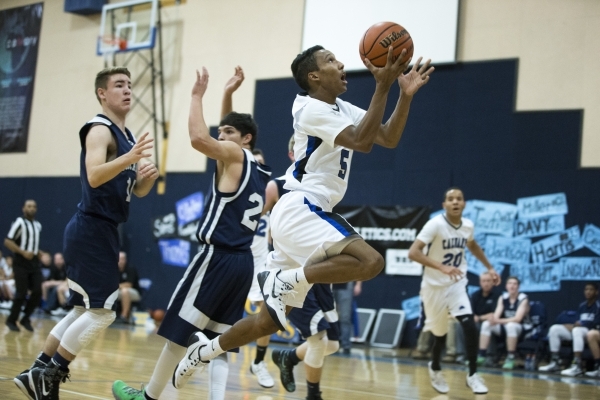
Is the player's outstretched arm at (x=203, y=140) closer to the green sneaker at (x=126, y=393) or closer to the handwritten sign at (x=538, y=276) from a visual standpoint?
the green sneaker at (x=126, y=393)

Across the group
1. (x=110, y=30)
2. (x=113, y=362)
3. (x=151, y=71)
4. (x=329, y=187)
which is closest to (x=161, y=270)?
(x=151, y=71)

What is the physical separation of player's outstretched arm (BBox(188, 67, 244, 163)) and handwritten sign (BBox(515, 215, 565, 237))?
861 centimetres

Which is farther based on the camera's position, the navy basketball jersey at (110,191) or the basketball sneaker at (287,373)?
the basketball sneaker at (287,373)

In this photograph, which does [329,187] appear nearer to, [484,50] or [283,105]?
[484,50]

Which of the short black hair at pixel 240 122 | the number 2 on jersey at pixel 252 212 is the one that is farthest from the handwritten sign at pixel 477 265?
the number 2 on jersey at pixel 252 212

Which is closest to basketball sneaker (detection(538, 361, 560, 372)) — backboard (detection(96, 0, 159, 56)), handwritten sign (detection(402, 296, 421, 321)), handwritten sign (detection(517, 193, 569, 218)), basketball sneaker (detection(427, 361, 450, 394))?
handwritten sign (detection(517, 193, 569, 218))

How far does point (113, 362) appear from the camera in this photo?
732 centimetres

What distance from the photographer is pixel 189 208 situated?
15.9m

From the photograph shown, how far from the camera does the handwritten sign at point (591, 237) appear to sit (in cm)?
1138

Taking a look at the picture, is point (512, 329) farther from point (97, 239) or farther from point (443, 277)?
point (97, 239)

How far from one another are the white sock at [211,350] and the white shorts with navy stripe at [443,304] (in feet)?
12.7

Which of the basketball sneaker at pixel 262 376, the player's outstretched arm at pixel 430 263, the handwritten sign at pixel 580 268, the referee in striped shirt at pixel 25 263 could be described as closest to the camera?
the basketball sneaker at pixel 262 376

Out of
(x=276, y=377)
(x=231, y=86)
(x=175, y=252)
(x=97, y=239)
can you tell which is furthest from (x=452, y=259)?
(x=175, y=252)

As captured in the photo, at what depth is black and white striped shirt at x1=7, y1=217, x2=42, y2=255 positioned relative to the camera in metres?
11.0
